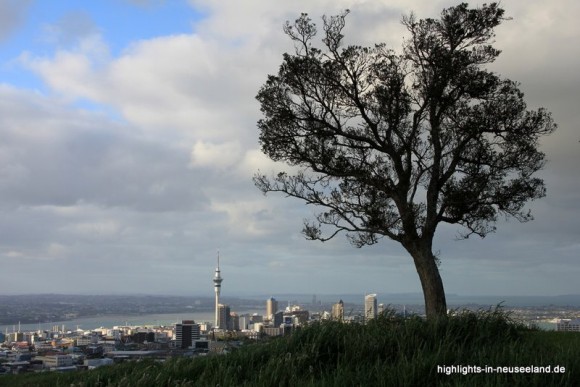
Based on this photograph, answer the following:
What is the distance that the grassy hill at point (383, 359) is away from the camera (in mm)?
7496

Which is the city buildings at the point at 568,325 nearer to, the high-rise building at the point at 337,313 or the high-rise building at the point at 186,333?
the high-rise building at the point at 337,313

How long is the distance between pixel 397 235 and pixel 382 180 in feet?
5.35

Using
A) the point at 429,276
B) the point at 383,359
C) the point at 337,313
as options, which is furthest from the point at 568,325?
the point at 383,359

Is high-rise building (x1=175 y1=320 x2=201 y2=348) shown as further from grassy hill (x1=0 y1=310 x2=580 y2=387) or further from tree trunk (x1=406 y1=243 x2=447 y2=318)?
grassy hill (x1=0 y1=310 x2=580 y2=387)

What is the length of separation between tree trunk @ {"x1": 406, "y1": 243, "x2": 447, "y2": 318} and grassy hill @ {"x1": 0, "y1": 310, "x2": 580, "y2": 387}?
542 centimetres

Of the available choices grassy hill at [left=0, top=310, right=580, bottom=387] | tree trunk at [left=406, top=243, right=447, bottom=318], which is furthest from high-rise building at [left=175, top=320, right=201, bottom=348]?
grassy hill at [left=0, top=310, right=580, bottom=387]

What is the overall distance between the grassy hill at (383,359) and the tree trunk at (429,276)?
5421 millimetres

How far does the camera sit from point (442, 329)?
9961 mm

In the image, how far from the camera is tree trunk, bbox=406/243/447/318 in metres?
16.6

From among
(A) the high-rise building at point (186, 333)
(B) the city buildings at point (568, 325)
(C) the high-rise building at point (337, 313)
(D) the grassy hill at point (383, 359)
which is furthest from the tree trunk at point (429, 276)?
(A) the high-rise building at point (186, 333)

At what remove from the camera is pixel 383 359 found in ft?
28.9

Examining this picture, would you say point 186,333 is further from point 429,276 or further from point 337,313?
point 337,313

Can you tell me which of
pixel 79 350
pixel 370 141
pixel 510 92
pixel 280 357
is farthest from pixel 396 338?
pixel 79 350

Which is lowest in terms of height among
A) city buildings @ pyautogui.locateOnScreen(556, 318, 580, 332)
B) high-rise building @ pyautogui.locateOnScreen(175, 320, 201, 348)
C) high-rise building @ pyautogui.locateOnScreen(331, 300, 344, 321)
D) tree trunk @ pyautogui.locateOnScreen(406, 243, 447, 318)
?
high-rise building @ pyautogui.locateOnScreen(175, 320, 201, 348)
